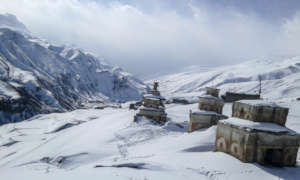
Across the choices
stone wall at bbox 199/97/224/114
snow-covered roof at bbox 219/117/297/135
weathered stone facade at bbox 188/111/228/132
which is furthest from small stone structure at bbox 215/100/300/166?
stone wall at bbox 199/97/224/114

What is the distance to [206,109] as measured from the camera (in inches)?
1142

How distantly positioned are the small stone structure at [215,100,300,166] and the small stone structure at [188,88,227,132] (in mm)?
11598

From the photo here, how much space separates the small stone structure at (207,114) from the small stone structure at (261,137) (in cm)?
1160

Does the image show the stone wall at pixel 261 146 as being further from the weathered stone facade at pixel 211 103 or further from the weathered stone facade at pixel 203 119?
the weathered stone facade at pixel 211 103

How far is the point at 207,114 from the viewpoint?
27.8 m

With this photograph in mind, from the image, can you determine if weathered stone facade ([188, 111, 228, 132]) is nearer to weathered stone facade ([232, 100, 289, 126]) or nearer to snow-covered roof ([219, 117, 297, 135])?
weathered stone facade ([232, 100, 289, 126])

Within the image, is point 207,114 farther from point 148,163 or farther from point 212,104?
point 148,163

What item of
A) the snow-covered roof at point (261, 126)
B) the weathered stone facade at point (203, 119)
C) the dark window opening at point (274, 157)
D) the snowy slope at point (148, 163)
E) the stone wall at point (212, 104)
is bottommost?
the snowy slope at point (148, 163)

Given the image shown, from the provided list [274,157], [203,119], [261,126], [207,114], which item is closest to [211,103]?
[207,114]

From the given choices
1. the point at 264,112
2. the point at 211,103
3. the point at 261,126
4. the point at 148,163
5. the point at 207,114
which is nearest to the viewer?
the point at 148,163

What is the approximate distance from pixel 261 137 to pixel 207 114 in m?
13.3

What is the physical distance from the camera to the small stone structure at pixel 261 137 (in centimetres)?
1447

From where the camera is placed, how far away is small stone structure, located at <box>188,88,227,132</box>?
2773 cm

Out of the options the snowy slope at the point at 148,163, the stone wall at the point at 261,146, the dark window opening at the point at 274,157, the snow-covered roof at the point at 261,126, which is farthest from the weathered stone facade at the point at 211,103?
the dark window opening at the point at 274,157
